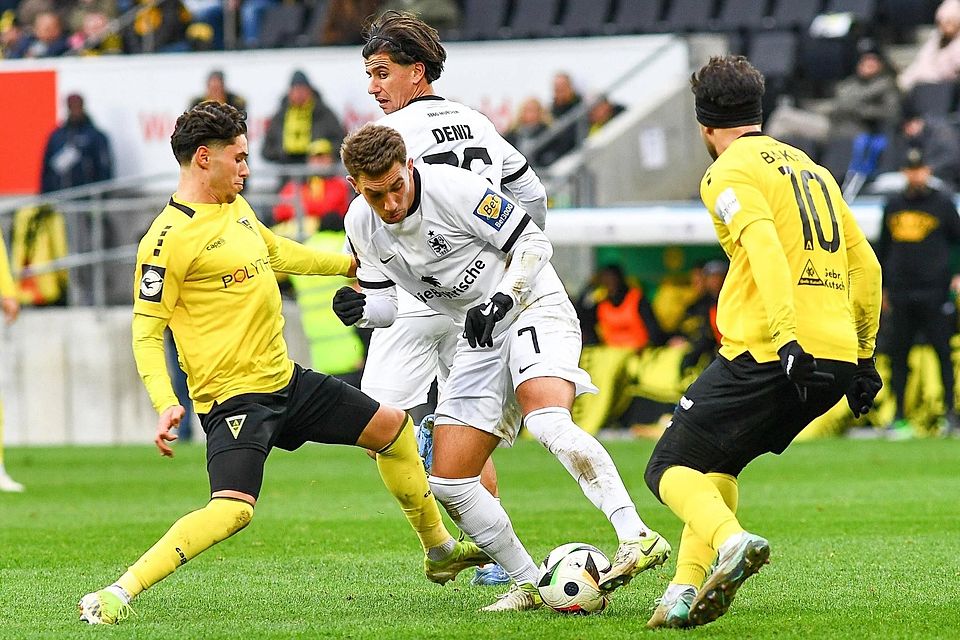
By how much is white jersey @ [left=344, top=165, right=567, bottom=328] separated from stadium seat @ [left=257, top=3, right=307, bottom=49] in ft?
51.7

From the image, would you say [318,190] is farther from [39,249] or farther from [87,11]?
[87,11]

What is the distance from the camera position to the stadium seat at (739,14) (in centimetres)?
2059

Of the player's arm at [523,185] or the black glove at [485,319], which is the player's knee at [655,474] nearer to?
the black glove at [485,319]

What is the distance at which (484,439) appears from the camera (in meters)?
6.97

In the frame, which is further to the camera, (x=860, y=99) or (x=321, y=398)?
(x=860, y=99)

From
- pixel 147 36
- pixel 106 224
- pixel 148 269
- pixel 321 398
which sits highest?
pixel 148 269

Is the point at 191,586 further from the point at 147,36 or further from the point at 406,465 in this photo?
the point at 147,36

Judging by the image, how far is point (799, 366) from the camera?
5.54m

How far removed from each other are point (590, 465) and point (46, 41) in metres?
17.9

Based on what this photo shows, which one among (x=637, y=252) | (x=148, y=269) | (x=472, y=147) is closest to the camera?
(x=148, y=269)

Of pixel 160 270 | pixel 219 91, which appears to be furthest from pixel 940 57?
pixel 160 270

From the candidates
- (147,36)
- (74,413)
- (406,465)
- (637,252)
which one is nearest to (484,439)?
(406,465)

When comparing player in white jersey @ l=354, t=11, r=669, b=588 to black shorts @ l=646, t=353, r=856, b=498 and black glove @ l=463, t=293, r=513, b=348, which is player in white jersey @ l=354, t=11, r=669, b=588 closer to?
black glove @ l=463, t=293, r=513, b=348

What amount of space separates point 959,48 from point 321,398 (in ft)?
45.6
